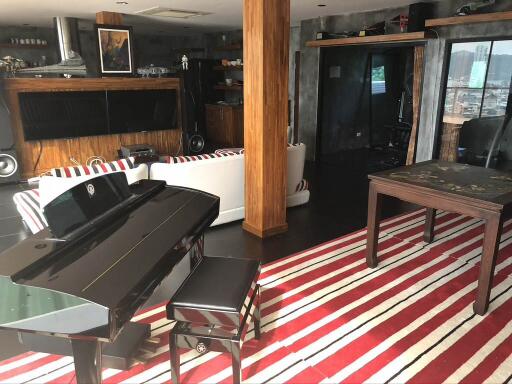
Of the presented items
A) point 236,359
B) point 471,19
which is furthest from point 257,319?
point 471,19

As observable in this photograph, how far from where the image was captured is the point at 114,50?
6.32 meters

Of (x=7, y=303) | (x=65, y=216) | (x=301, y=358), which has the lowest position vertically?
(x=301, y=358)

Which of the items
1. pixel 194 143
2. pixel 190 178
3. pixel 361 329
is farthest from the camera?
pixel 194 143

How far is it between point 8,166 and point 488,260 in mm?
6035

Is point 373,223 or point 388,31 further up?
point 388,31

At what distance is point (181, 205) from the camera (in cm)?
224

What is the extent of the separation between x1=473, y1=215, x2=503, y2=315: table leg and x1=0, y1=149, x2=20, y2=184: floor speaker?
19.5ft

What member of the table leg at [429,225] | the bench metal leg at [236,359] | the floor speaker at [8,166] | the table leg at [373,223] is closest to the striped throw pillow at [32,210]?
the bench metal leg at [236,359]

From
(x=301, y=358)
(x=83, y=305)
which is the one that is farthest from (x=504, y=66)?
(x=83, y=305)

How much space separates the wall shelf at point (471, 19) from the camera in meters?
4.11

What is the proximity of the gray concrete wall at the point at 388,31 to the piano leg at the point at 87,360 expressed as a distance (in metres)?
4.97

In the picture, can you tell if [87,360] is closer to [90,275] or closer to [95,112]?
[90,275]

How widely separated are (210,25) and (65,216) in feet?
23.4

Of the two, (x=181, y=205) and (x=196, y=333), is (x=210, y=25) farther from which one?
(x=196, y=333)
